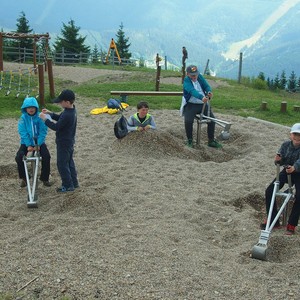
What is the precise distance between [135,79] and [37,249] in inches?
699

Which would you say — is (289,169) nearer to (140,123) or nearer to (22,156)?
(22,156)

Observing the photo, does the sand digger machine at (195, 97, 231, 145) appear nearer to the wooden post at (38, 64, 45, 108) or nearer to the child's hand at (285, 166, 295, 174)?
the child's hand at (285, 166, 295, 174)

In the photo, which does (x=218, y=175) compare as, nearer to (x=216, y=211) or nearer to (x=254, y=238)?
(x=216, y=211)

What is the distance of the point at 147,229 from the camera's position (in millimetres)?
5074

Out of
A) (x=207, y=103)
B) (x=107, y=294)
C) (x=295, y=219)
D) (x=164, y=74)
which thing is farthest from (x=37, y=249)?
(x=164, y=74)

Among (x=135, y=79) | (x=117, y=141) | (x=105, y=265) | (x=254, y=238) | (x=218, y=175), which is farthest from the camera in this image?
(x=135, y=79)

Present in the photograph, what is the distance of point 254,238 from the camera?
502cm

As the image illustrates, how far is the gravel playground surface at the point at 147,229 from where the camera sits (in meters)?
3.96

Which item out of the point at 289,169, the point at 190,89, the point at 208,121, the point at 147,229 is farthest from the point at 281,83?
the point at 147,229

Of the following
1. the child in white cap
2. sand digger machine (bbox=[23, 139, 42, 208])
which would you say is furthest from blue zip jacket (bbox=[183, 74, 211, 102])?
the child in white cap

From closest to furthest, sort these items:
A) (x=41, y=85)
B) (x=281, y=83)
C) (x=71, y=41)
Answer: (x=41, y=85)
(x=281, y=83)
(x=71, y=41)

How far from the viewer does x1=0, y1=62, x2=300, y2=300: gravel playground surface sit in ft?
13.0

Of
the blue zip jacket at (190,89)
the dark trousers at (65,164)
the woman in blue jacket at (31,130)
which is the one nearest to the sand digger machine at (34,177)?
the woman in blue jacket at (31,130)

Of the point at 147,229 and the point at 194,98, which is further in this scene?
the point at 194,98
